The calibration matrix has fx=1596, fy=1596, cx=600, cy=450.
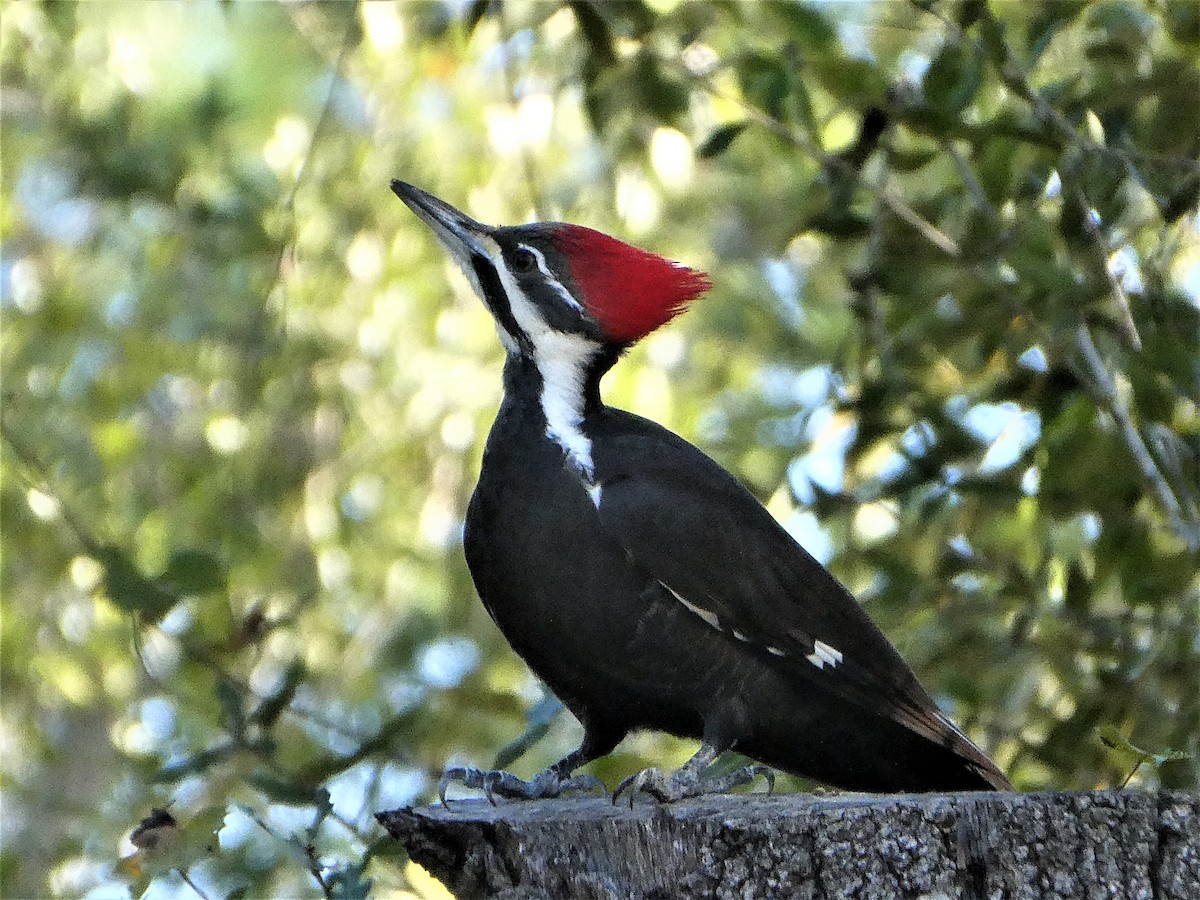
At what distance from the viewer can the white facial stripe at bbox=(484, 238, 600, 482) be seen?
2904 mm

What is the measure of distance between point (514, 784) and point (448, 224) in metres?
1.16

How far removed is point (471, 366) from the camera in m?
5.25

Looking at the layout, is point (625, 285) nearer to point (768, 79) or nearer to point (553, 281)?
point (553, 281)

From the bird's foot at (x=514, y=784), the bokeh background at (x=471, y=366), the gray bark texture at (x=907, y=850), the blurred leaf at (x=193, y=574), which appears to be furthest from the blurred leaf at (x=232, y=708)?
the gray bark texture at (x=907, y=850)

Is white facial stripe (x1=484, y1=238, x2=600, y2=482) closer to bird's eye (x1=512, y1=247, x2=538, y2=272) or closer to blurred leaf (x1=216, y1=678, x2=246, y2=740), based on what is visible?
bird's eye (x1=512, y1=247, x2=538, y2=272)

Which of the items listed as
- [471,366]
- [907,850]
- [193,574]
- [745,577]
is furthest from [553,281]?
[471,366]

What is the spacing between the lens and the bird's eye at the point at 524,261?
3182 mm

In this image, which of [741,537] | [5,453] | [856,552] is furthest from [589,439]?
[5,453]

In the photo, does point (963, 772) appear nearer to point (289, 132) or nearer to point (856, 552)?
point (856, 552)

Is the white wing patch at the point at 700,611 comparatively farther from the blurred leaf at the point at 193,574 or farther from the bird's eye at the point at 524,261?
A: the blurred leaf at the point at 193,574

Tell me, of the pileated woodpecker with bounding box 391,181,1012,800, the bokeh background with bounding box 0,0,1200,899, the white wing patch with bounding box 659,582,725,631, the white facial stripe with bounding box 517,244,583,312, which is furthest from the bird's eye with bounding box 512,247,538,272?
the white wing patch with bounding box 659,582,725,631

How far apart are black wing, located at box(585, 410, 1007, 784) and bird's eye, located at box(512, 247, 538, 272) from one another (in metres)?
0.42

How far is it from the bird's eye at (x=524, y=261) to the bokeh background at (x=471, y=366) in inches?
15.7

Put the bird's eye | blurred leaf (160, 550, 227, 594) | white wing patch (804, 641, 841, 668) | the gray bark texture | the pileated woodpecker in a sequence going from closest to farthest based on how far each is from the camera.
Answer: the gray bark texture, the pileated woodpecker, white wing patch (804, 641, 841, 668), blurred leaf (160, 550, 227, 594), the bird's eye
